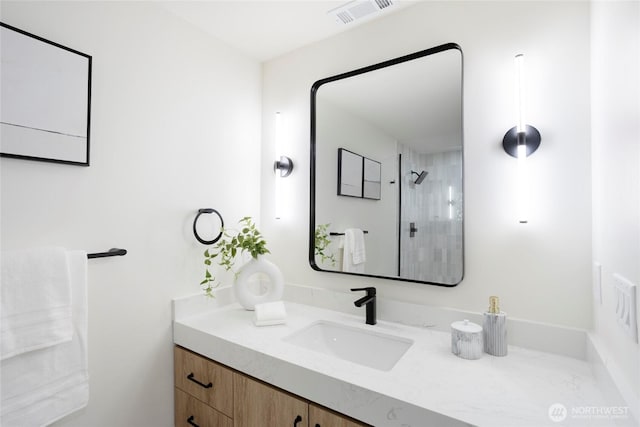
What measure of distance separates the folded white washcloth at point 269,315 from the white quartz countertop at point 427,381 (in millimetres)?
65

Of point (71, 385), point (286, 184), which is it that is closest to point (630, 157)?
point (286, 184)

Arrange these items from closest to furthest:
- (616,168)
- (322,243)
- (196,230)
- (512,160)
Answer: (616,168) → (512,160) → (196,230) → (322,243)

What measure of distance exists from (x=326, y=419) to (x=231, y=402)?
0.47 m

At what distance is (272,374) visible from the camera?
1132 mm

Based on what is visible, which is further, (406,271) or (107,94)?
(406,271)

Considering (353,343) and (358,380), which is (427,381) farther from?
(353,343)

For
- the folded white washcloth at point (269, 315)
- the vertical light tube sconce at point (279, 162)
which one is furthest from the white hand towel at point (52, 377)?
the vertical light tube sconce at point (279, 162)

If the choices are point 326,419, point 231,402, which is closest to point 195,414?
point 231,402

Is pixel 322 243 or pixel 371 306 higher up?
pixel 322 243

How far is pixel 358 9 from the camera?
4.85 ft

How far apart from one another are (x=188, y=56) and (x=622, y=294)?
1886 millimetres

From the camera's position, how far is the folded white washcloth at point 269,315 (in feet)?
4.74

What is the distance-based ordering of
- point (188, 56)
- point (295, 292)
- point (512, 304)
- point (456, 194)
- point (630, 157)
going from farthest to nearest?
point (295, 292) → point (188, 56) → point (456, 194) → point (512, 304) → point (630, 157)

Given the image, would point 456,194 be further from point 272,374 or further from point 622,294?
point 272,374
